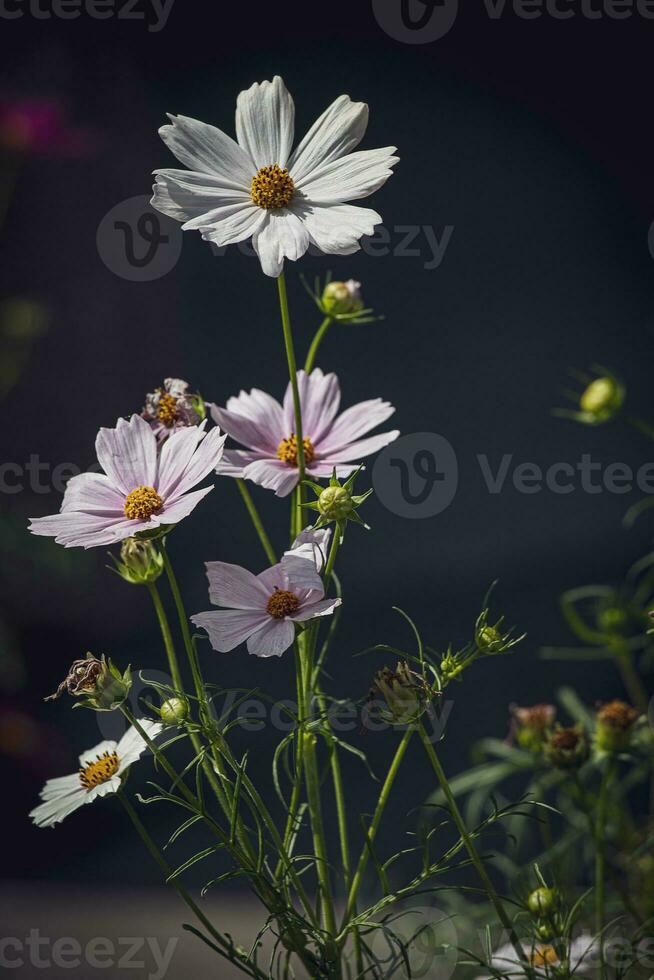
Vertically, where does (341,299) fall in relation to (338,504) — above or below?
above

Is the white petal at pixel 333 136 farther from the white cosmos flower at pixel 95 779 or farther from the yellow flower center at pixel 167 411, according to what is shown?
the white cosmos flower at pixel 95 779

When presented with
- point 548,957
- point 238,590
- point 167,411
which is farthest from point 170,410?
point 548,957

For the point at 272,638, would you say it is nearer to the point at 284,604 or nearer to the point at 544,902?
the point at 284,604

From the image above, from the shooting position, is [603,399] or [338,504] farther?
[603,399]

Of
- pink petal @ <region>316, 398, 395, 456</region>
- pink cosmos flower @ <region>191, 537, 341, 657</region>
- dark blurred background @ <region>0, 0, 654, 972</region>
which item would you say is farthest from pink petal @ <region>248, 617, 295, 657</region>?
dark blurred background @ <region>0, 0, 654, 972</region>

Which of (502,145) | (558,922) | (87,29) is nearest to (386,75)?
(502,145)

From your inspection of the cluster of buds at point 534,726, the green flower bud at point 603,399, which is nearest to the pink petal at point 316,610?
the cluster of buds at point 534,726

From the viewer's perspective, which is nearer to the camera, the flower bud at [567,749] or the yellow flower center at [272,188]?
the yellow flower center at [272,188]

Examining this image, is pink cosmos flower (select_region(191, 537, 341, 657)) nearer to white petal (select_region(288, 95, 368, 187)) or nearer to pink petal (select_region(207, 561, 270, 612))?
pink petal (select_region(207, 561, 270, 612))
